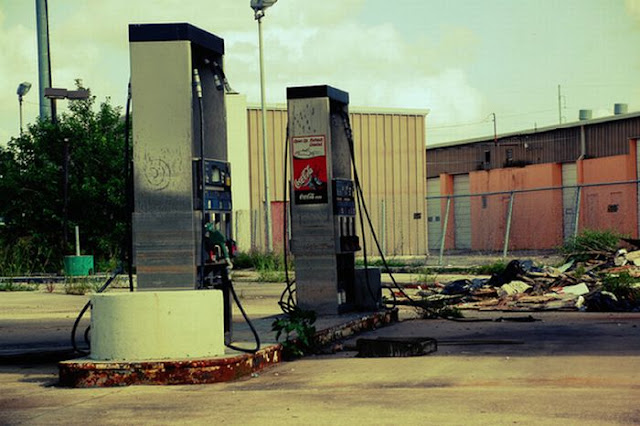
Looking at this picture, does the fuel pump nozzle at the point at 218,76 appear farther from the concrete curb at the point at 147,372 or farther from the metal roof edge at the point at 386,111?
the metal roof edge at the point at 386,111

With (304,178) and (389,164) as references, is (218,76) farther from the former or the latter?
(389,164)

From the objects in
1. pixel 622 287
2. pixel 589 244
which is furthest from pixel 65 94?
pixel 622 287

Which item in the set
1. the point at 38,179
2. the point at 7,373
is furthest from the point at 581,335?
the point at 38,179

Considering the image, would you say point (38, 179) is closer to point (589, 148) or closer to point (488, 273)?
point (488, 273)

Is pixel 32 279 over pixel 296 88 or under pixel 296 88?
under

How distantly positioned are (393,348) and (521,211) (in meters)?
43.4

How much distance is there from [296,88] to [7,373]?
600 cm

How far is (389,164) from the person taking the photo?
54.3 metres

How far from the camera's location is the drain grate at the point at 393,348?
11.8 metres

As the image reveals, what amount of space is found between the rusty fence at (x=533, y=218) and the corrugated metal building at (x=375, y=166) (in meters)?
2.53

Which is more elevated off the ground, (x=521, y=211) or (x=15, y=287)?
(x=521, y=211)

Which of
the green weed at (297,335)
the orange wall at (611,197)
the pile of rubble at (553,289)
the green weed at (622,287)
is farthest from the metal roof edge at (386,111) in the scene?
the green weed at (297,335)

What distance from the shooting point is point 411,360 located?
11367 mm

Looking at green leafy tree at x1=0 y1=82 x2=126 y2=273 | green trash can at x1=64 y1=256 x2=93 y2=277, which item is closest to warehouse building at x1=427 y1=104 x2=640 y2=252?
green leafy tree at x1=0 y1=82 x2=126 y2=273
